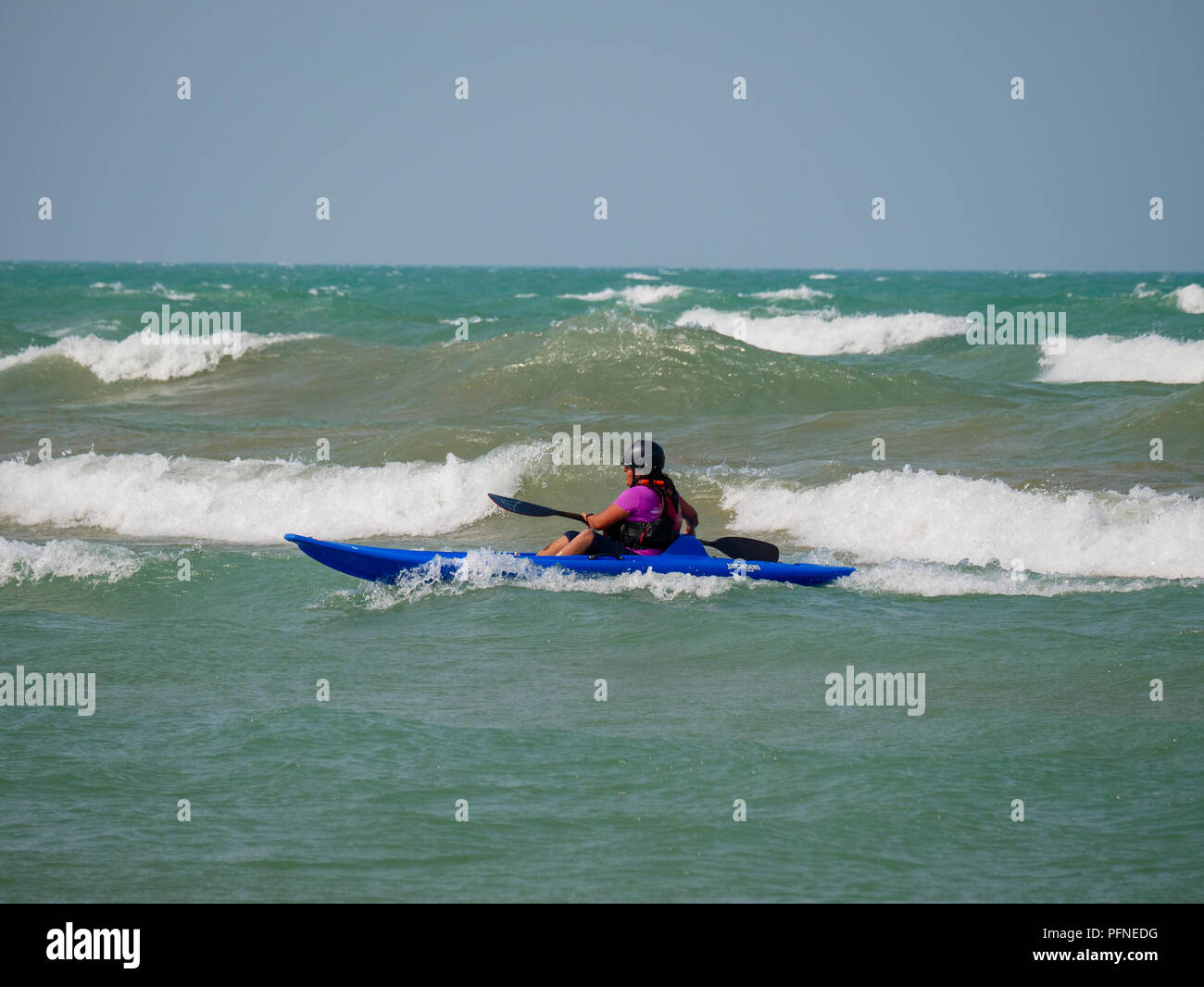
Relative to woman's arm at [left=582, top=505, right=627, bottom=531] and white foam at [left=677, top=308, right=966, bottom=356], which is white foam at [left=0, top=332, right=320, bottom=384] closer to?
white foam at [left=677, top=308, right=966, bottom=356]

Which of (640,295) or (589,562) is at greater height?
(640,295)

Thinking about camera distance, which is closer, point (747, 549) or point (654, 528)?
point (654, 528)

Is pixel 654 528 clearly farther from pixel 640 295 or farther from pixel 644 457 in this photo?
pixel 640 295

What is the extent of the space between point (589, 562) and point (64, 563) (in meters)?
3.73

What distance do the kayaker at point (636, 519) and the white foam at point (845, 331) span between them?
23650 millimetres

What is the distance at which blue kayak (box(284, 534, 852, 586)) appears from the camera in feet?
28.2

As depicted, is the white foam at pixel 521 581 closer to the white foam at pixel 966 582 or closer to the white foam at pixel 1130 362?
the white foam at pixel 966 582

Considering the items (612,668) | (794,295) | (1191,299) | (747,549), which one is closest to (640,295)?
(794,295)

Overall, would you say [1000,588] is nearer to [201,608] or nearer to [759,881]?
[759,881]

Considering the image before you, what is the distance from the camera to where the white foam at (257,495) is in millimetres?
12180

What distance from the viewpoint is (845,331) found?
3441cm

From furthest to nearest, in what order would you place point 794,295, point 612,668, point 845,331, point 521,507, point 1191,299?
1. point 794,295
2. point 1191,299
3. point 845,331
4. point 521,507
5. point 612,668

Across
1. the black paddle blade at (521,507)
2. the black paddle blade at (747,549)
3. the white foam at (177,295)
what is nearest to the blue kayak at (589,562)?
the black paddle blade at (747,549)
